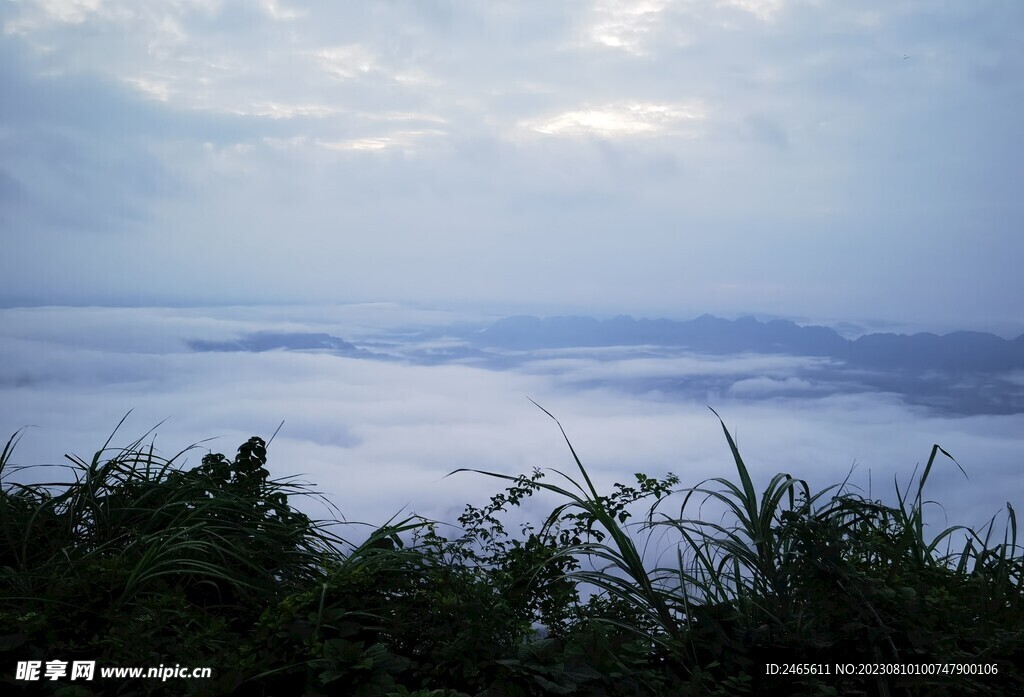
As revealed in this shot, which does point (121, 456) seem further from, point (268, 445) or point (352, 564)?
point (352, 564)

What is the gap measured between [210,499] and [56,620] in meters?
1.07

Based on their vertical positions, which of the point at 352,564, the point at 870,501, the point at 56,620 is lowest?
the point at 56,620

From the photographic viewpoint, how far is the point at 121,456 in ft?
16.1

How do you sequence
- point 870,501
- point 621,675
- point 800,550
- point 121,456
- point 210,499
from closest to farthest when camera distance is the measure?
point 621,675 → point 800,550 → point 870,501 → point 210,499 → point 121,456

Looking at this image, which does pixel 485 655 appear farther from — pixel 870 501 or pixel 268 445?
pixel 268 445

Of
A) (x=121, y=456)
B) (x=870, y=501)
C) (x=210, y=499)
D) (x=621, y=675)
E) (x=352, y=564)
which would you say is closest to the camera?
(x=621, y=675)

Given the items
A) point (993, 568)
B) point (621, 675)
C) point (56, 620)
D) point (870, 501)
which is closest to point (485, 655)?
point (621, 675)

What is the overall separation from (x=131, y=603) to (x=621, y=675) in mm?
2140

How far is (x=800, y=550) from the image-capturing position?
11.0ft

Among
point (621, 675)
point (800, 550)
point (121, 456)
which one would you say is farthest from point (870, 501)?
point (121, 456)

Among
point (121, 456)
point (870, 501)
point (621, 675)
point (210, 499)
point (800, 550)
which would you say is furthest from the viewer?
point (121, 456)

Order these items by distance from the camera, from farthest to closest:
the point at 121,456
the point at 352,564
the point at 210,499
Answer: the point at 121,456, the point at 210,499, the point at 352,564

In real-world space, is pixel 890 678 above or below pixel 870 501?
below

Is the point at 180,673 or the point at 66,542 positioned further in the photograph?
the point at 66,542
